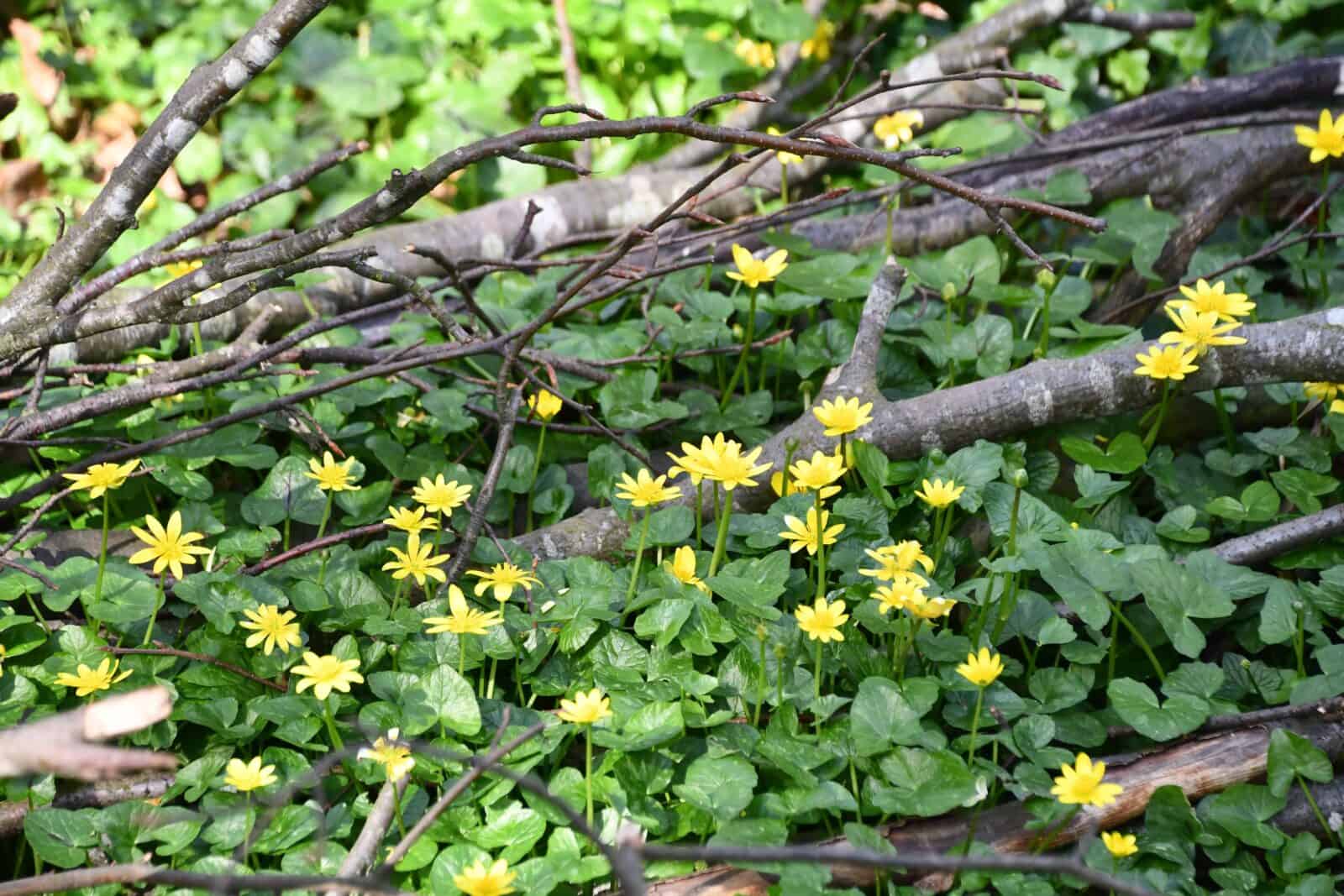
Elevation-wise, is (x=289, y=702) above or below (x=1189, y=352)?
above

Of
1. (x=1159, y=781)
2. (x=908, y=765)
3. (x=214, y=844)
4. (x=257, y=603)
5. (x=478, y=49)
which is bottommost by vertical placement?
(x=1159, y=781)

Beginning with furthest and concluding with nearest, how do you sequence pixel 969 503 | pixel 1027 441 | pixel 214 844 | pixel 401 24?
pixel 401 24, pixel 1027 441, pixel 969 503, pixel 214 844

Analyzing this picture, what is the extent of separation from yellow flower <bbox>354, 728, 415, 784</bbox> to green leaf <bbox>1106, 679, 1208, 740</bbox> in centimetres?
106

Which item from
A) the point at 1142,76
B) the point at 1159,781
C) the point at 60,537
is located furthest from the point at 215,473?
the point at 1142,76

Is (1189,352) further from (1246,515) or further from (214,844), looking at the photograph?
(214,844)

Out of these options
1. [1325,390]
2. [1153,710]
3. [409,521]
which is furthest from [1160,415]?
[409,521]

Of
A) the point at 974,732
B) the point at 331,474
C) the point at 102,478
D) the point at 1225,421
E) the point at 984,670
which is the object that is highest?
the point at 102,478

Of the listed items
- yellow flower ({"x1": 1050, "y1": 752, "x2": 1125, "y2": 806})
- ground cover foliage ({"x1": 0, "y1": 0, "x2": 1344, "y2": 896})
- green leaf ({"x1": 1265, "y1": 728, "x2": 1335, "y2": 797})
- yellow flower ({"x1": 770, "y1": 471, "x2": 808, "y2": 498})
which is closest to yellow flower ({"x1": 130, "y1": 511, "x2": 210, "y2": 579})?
ground cover foliage ({"x1": 0, "y1": 0, "x2": 1344, "y2": 896})

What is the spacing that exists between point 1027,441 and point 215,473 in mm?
1719

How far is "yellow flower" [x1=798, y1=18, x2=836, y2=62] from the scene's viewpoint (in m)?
4.60

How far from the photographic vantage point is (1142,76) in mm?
4062

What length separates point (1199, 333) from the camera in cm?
209

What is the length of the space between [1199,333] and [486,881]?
1540 millimetres

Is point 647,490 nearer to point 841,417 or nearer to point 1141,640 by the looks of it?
point 841,417
